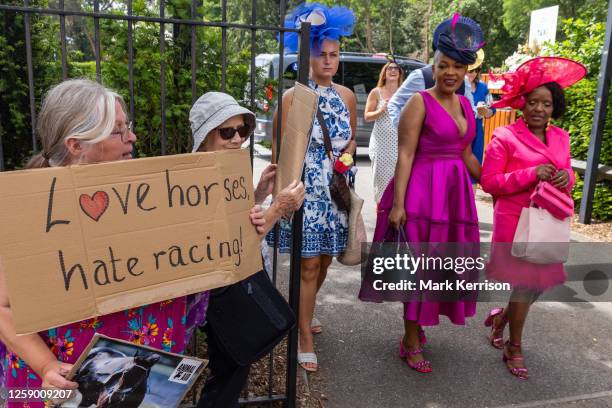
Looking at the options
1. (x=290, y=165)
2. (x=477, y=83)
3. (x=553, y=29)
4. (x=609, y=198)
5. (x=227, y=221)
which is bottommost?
(x=609, y=198)

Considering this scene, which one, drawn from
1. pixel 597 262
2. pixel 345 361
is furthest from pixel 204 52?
pixel 597 262

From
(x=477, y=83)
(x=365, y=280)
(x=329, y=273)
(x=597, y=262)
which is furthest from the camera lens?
(x=477, y=83)

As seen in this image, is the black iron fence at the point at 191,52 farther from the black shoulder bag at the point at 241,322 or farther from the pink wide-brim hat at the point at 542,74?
the pink wide-brim hat at the point at 542,74

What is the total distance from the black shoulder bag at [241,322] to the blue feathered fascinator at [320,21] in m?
1.52

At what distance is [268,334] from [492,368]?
1936 millimetres

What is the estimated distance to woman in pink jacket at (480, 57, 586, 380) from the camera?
3.11m

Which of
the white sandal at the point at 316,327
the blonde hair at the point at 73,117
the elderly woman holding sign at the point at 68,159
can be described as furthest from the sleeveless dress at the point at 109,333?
the white sandal at the point at 316,327

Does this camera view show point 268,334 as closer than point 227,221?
No

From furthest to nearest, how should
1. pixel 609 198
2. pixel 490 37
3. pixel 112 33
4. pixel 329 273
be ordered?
1. pixel 490 37
2. pixel 609 198
3. pixel 329 273
4. pixel 112 33

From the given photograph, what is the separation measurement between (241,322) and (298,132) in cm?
76

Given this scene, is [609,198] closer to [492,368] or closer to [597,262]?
[597,262]

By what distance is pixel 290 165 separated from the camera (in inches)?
83.1

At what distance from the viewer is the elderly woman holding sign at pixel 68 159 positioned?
146 centimetres

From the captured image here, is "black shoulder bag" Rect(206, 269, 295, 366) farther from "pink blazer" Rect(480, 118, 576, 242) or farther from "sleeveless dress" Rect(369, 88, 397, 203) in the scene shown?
"sleeveless dress" Rect(369, 88, 397, 203)
